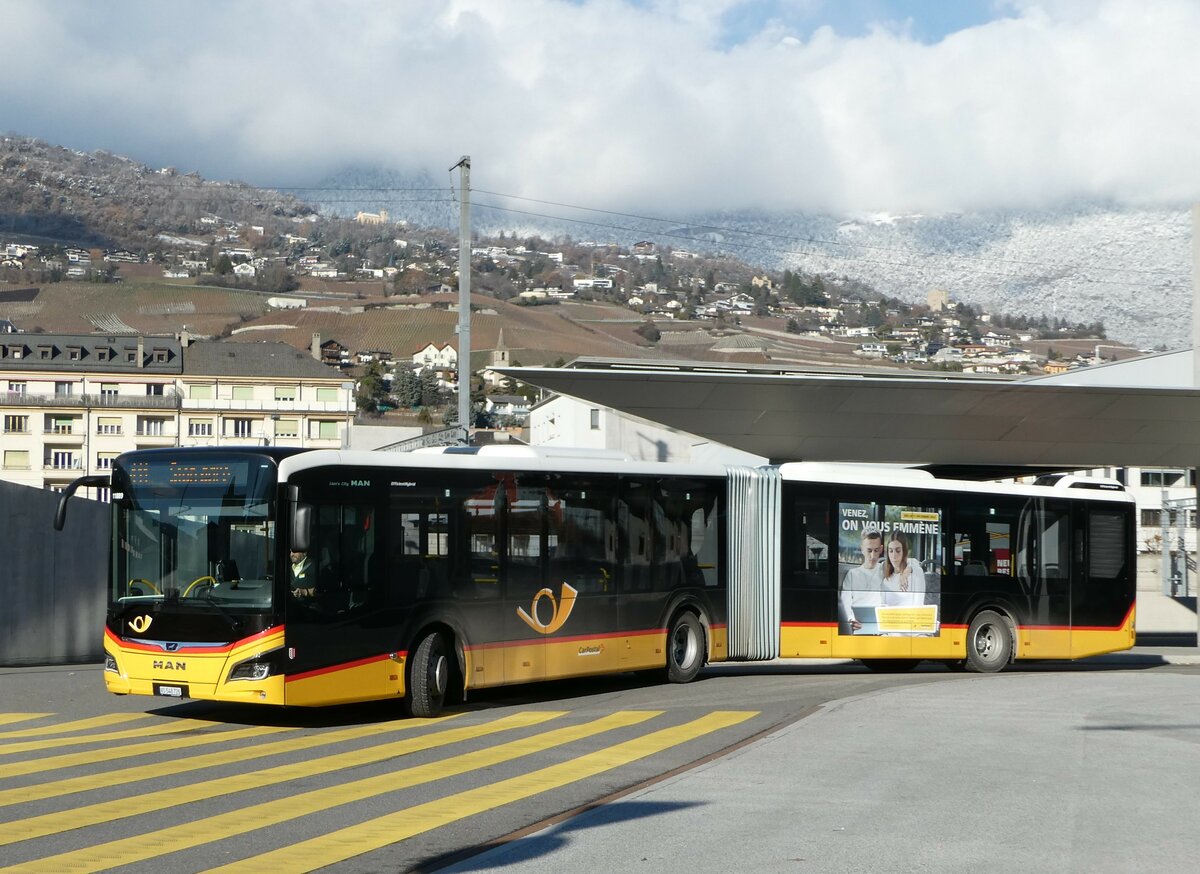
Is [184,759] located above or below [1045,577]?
below

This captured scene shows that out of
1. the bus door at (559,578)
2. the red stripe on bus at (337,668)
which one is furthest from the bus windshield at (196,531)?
the bus door at (559,578)

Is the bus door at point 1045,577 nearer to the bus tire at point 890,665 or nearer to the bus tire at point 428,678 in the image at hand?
the bus tire at point 890,665

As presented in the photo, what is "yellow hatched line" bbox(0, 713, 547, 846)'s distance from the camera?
27.3 feet

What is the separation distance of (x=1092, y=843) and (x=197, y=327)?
19920 cm

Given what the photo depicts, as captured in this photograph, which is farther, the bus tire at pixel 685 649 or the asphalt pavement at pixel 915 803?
the bus tire at pixel 685 649

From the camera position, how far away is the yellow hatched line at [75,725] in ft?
43.5

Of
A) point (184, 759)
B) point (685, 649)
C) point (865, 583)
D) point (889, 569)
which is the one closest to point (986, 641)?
point (889, 569)

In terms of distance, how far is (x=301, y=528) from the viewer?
13391 mm

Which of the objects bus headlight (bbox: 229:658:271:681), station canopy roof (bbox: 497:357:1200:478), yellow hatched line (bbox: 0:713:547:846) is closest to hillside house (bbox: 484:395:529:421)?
station canopy roof (bbox: 497:357:1200:478)

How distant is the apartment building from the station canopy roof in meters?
89.3

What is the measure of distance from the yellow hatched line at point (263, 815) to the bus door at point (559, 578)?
3.33m

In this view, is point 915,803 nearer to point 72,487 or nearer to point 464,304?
point 72,487

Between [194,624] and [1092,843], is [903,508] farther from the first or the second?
[1092,843]

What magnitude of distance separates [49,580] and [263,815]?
14966 millimetres
